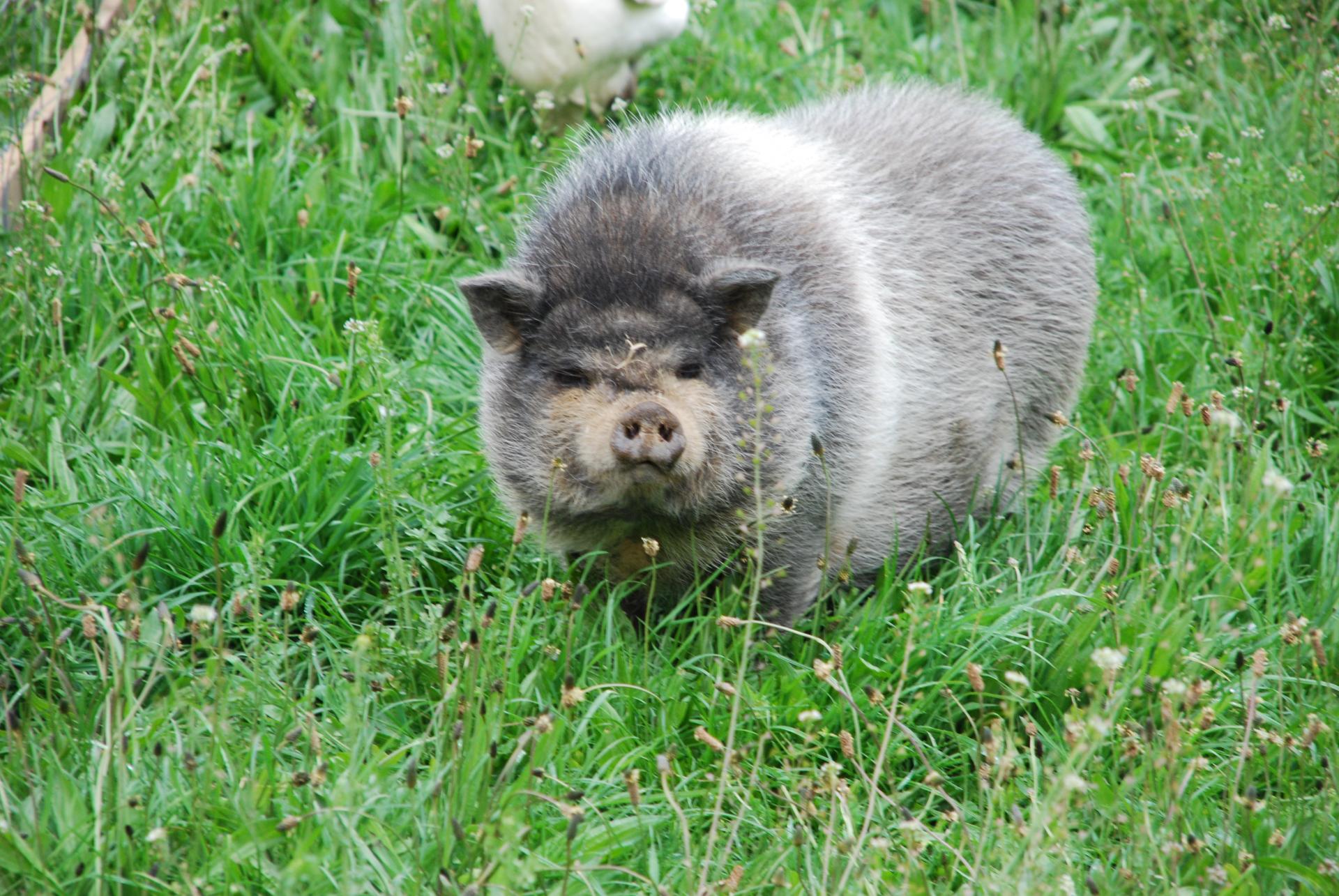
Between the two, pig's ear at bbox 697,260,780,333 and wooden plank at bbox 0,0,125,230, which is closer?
pig's ear at bbox 697,260,780,333

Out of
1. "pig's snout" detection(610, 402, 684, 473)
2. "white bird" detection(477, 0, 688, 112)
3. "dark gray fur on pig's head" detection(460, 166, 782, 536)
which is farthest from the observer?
"white bird" detection(477, 0, 688, 112)

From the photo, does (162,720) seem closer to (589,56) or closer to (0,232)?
(0,232)

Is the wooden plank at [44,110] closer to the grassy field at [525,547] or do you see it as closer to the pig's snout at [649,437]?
the grassy field at [525,547]

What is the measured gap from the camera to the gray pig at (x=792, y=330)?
4246 mm

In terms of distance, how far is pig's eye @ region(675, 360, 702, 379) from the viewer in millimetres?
4242

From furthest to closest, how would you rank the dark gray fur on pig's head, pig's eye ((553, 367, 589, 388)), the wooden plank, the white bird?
the white bird < the wooden plank < pig's eye ((553, 367, 589, 388)) < the dark gray fur on pig's head

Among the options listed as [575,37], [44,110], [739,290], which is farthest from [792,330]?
[44,110]

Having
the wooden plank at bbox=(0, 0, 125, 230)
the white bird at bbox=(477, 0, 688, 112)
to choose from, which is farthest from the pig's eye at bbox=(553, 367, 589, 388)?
the white bird at bbox=(477, 0, 688, 112)

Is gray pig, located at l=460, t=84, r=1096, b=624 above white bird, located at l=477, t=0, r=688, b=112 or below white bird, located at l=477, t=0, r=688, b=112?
below

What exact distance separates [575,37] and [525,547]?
2726mm

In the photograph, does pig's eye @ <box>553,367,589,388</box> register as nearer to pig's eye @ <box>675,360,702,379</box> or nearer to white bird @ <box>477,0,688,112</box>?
pig's eye @ <box>675,360,702,379</box>

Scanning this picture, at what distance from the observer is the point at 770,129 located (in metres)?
5.29

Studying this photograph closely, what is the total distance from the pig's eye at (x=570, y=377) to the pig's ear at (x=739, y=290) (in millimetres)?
447

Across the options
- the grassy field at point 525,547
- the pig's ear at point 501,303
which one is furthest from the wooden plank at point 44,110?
the pig's ear at point 501,303
